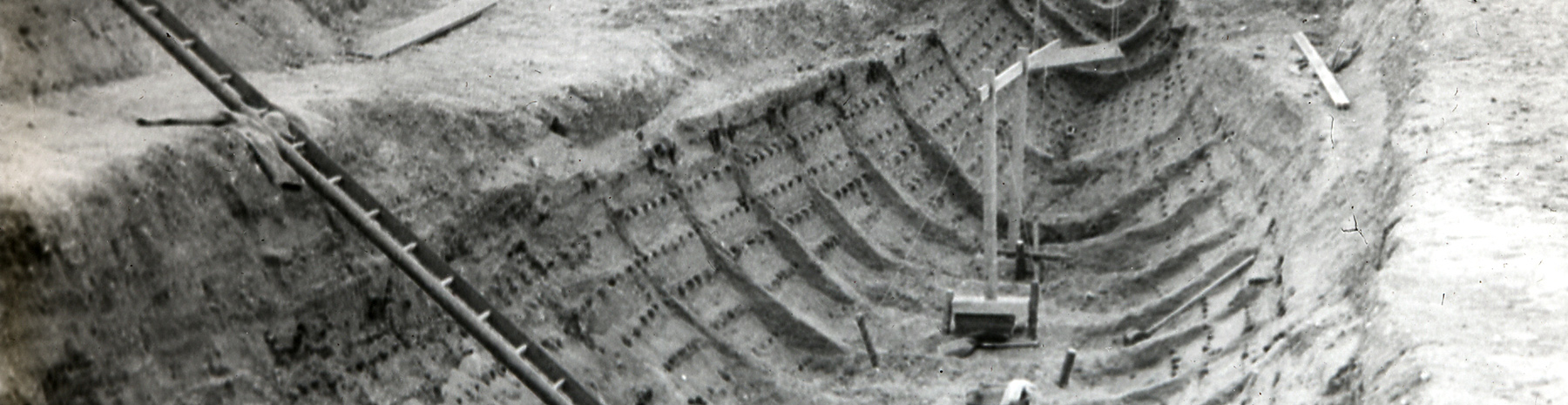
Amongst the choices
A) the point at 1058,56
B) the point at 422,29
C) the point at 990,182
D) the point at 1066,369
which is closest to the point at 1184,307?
the point at 1066,369

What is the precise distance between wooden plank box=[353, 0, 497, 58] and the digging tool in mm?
4622

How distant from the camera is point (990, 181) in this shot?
9.01 metres

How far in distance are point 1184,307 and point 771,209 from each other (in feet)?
8.34

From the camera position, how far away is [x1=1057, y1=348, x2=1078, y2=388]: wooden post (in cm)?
828

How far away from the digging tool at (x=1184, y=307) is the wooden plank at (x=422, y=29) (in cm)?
462

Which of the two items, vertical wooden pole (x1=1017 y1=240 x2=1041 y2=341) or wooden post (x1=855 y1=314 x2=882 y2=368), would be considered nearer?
wooden post (x1=855 y1=314 x2=882 y2=368)

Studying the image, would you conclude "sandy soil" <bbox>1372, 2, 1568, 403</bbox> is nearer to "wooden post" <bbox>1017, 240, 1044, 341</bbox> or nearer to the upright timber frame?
"wooden post" <bbox>1017, 240, 1044, 341</bbox>

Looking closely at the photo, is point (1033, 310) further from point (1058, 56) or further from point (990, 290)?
point (1058, 56)

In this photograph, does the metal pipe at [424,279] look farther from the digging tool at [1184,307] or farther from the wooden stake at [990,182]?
the digging tool at [1184,307]

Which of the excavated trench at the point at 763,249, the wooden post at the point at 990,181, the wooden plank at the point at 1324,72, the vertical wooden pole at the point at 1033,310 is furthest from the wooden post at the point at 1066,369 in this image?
the wooden plank at the point at 1324,72

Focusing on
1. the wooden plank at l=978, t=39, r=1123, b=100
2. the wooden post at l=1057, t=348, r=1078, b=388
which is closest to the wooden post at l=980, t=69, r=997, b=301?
the wooden plank at l=978, t=39, r=1123, b=100

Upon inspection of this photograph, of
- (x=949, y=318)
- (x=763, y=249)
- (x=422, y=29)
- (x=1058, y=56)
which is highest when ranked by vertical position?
Answer: (x=1058, y=56)

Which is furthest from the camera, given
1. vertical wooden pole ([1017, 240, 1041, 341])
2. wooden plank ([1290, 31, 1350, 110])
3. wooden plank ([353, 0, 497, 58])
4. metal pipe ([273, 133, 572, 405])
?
wooden plank ([1290, 31, 1350, 110])

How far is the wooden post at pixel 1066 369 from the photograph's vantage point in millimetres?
8284
